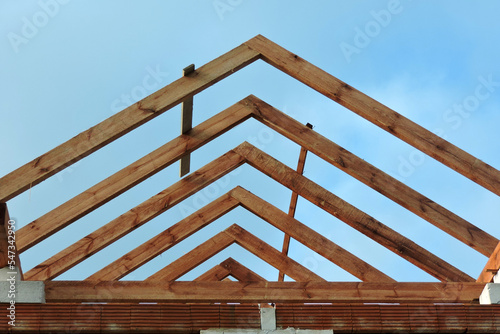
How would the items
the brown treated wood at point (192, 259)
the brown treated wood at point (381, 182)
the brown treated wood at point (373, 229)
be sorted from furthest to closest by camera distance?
1. the brown treated wood at point (192, 259)
2. the brown treated wood at point (373, 229)
3. the brown treated wood at point (381, 182)

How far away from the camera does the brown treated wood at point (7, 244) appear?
508 centimetres

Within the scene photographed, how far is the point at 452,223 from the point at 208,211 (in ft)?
11.2

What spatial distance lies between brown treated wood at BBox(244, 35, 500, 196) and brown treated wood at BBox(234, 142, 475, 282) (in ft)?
5.75

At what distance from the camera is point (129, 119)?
5.68 meters

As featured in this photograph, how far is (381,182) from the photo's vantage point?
692 centimetres

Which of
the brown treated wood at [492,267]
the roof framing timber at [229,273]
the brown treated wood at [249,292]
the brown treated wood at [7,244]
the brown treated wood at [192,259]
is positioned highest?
the roof framing timber at [229,273]

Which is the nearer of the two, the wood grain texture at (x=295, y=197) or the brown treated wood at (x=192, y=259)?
the wood grain texture at (x=295, y=197)

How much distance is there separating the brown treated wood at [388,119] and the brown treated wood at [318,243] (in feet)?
7.14

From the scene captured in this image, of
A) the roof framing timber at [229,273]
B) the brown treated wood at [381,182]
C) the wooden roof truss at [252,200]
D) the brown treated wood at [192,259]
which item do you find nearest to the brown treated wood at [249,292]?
the wooden roof truss at [252,200]

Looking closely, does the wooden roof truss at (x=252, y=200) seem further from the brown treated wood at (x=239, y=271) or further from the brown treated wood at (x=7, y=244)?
the brown treated wood at (x=239, y=271)

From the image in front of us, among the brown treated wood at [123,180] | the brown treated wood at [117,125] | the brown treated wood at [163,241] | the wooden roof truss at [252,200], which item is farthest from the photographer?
the brown treated wood at [163,241]

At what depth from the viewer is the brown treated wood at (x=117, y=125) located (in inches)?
209

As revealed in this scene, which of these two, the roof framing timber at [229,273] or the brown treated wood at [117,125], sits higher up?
the roof framing timber at [229,273]

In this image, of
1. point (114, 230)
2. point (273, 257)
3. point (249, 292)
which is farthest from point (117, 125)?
point (273, 257)
